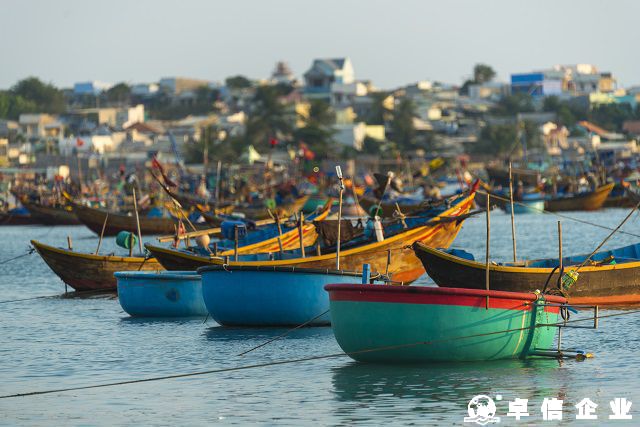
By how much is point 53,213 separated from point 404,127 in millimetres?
73084

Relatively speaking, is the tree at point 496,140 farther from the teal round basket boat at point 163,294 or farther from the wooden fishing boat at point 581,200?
the teal round basket boat at point 163,294

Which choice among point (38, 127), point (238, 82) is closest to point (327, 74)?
point (238, 82)

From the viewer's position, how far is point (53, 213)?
76562mm

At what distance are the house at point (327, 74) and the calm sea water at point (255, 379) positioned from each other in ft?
513

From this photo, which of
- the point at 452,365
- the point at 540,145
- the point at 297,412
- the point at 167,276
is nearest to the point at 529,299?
the point at 452,365

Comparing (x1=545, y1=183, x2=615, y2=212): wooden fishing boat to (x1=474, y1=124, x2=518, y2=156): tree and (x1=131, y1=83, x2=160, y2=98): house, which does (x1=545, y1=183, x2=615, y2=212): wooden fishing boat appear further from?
(x1=131, y1=83, x2=160, y2=98): house

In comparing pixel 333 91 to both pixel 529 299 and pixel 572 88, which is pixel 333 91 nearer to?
pixel 572 88

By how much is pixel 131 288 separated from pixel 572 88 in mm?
168673

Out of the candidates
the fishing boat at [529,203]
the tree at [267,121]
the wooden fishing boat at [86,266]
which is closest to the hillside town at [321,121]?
the tree at [267,121]

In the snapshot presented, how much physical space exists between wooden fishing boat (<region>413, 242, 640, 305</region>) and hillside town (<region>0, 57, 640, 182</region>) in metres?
81.5

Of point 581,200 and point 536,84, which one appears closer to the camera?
point 581,200

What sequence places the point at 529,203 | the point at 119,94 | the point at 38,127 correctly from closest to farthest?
the point at 529,203 → the point at 38,127 → the point at 119,94

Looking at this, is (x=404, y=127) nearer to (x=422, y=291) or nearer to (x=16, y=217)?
(x=16, y=217)

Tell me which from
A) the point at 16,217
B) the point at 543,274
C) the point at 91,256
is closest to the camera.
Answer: the point at 543,274
